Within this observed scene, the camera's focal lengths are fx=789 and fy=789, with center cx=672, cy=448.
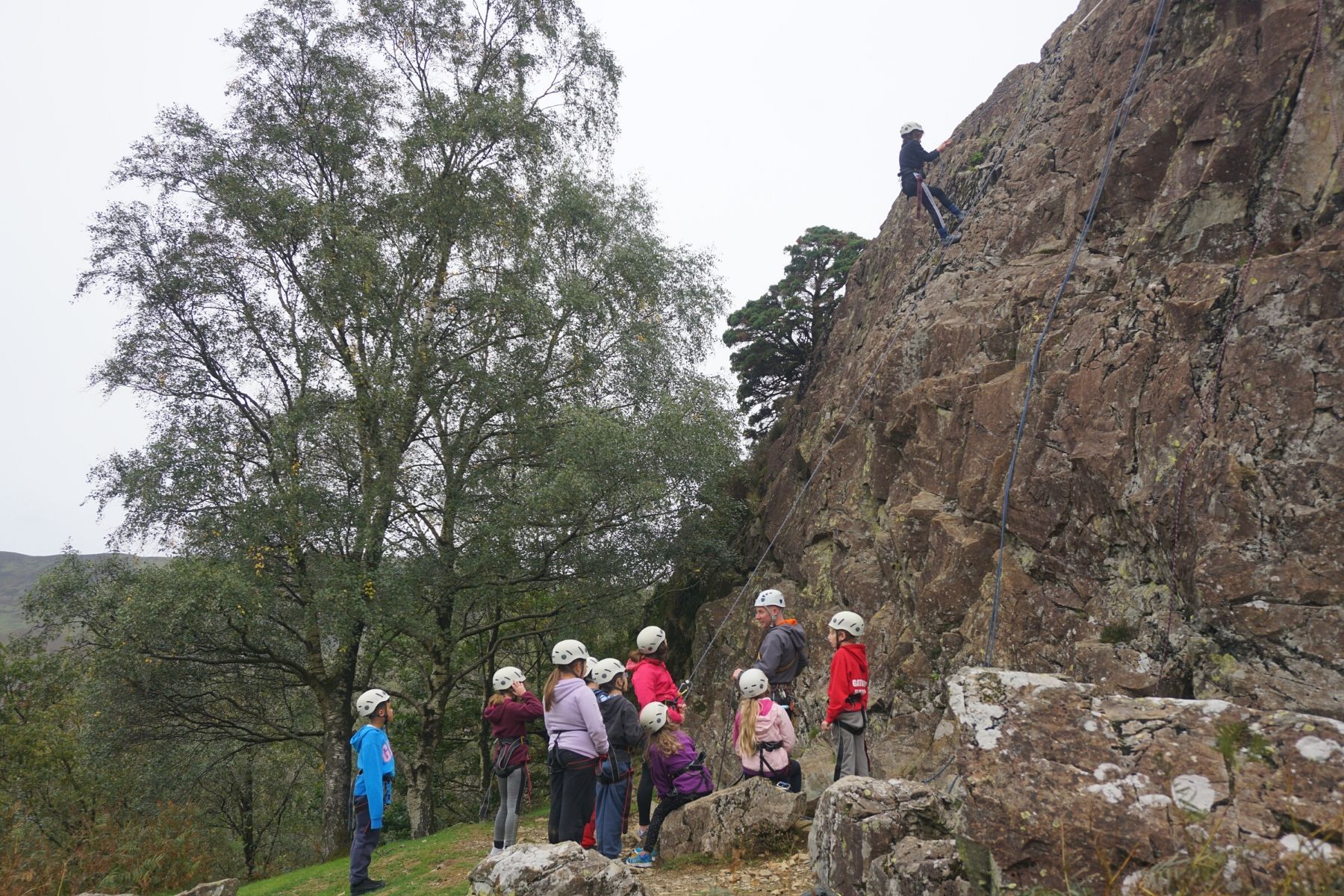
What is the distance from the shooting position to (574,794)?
786 cm

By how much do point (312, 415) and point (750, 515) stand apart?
11140mm

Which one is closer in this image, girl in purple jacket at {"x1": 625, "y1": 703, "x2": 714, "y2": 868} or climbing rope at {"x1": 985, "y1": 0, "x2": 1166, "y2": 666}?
girl in purple jacket at {"x1": 625, "y1": 703, "x2": 714, "y2": 868}

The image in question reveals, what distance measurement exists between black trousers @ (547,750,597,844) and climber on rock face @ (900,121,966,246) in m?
12.1

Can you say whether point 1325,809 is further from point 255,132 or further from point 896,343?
point 255,132

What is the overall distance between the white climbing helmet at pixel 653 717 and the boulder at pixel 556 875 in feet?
8.89

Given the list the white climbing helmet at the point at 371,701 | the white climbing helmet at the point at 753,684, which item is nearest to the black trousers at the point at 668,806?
the white climbing helmet at the point at 753,684

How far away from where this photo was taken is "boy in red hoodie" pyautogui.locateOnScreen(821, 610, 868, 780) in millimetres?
8477

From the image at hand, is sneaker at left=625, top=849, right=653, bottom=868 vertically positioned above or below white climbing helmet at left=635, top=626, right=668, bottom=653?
below

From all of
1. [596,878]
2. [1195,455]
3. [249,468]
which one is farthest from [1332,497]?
[249,468]

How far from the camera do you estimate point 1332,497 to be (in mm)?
7270

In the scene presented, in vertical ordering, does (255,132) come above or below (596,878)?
above

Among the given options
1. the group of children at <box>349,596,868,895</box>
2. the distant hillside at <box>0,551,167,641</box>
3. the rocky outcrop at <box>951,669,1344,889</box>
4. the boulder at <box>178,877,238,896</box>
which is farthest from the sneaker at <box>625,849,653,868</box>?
the distant hillside at <box>0,551,167,641</box>

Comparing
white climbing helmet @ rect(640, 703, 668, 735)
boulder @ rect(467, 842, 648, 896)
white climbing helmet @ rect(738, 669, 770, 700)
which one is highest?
white climbing helmet @ rect(738, 669, 770, 700)

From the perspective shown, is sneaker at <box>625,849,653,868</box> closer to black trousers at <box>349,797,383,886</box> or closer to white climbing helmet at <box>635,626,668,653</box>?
white climbing helmet at <box>635,626,668,653</box>
